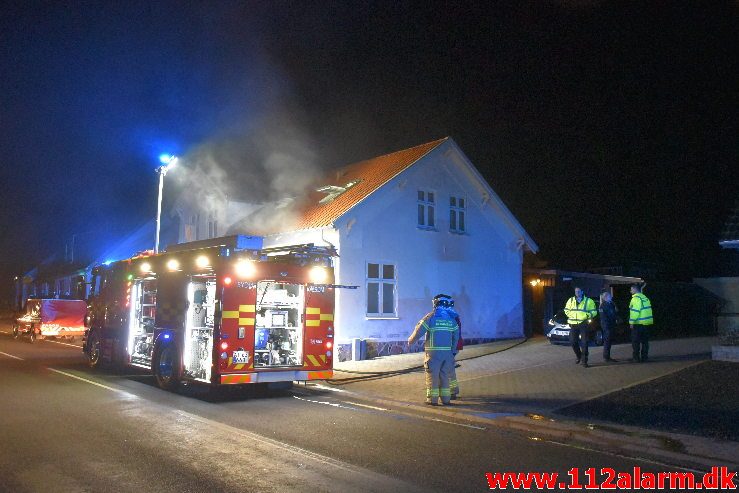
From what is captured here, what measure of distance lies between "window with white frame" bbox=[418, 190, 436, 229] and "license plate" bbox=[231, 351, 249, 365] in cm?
924

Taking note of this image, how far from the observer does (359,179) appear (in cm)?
2003

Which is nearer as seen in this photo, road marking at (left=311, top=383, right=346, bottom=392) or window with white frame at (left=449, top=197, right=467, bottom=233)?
road marking at (left=311, top=383, right=346, bottom=392)

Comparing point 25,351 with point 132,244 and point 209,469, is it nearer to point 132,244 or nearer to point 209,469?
point 132,244

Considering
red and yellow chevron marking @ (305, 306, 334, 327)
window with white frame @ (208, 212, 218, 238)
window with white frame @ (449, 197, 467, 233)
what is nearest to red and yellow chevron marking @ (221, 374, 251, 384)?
red and yellow chevron marking @ (305, 306, 334, 327)

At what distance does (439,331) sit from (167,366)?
557 centimetres

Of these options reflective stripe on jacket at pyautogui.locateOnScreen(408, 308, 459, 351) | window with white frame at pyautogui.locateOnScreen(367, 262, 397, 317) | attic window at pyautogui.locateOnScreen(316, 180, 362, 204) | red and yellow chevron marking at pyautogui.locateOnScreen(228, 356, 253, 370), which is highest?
attic window at pyautogui.locateOnScreen(316, 180, 362, 204)

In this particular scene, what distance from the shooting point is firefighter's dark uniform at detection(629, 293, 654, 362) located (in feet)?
41.8

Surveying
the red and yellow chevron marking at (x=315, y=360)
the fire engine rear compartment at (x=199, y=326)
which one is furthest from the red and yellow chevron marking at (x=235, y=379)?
the red and yellow chevron marking at (x=315, y=360)

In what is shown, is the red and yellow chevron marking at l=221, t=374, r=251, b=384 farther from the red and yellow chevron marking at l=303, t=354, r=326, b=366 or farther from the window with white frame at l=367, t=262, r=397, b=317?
the window with white frame at l=367, t=262, r=397, b=317

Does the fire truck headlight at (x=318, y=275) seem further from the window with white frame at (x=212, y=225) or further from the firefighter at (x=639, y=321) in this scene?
the window with white frame at (x=212, y=225)

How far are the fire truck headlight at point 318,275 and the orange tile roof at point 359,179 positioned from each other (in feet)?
14.5

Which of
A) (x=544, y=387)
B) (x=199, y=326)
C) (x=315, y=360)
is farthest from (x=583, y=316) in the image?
(x=199, y=326)

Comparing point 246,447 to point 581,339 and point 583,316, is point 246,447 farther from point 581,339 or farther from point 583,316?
point 581,339

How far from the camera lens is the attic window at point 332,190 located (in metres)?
19.3
